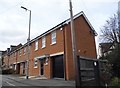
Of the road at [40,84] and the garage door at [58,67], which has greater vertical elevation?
the garage door at [58,67]

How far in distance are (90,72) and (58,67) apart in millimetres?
11528

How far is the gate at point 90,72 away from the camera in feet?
39.3

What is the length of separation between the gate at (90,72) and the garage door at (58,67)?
9.19 metres

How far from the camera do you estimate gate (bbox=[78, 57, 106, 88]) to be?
12.0 metres

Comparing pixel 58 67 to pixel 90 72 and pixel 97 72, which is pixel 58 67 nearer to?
pixel 97 72

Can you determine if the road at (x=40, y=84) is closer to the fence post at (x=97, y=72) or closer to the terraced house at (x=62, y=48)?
the fence post at (x=97, y=72)

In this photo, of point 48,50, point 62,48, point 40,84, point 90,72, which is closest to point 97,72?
point 90,72

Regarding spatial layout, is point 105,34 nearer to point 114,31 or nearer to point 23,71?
point 114,31

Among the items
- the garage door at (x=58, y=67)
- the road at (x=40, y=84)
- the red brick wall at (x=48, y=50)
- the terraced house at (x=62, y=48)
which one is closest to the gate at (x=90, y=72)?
the road at (x=40, y=84)

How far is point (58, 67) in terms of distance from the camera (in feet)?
79.2

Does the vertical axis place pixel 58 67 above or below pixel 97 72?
above

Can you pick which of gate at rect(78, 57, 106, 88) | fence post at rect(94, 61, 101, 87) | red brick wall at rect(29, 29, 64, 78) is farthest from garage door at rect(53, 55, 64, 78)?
fence post at rect(94, 61, 101, 87)

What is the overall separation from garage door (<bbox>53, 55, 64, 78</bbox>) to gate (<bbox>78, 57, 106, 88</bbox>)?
919 cm

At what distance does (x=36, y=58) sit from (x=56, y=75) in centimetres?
683
